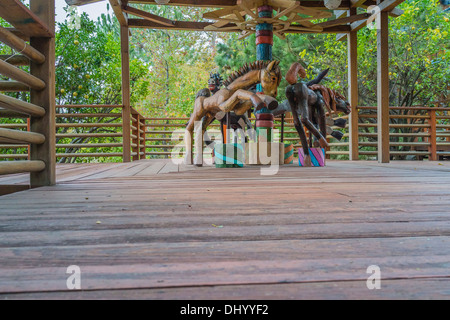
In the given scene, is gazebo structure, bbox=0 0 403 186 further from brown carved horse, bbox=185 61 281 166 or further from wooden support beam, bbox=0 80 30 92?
brown carved horse, bbox=185 61 281 166

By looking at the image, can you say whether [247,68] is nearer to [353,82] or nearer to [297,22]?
[297,22]

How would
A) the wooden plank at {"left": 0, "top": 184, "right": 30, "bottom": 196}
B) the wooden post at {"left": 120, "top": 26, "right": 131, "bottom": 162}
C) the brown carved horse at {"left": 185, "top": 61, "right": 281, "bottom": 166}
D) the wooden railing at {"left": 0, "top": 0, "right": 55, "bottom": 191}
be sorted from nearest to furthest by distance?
the wooden railing at {"left": 0, "top": 0, "right": 55, "bottom": 191} → the wooden plank at {"left": 0, "top": 184, "right": 30, "bottom": 196} → the brown carved horse at {"left": 185, "top": 61, "right": 281, "bottom": 166} → the wooden post at {"left": 120, "top": 26, "right": 131, "bottom": 162}

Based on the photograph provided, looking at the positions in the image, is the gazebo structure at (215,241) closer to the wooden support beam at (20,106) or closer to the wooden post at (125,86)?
the wooden support beam at (20,106)

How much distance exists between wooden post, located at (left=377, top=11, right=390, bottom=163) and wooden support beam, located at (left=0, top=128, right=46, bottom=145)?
182 inches

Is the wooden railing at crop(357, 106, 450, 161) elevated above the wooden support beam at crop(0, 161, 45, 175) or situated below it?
above

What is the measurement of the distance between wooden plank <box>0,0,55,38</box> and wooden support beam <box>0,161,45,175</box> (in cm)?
79

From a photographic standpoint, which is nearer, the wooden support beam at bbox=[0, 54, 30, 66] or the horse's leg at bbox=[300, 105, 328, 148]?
the wooden support beam at bbox=[0, 54, 30, 66]

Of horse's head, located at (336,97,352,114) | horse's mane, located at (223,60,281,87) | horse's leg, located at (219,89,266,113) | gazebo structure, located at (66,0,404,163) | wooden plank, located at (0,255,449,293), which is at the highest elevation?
gazebo structure, located at (66,0,404,163)

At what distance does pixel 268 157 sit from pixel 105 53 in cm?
466

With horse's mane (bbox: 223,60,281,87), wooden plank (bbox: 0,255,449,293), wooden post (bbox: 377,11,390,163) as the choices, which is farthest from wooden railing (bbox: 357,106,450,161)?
wooden plank (bbox: 0,255,449,293)

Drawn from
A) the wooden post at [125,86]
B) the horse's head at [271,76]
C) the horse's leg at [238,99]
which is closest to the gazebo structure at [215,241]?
the horse's leg at [238,99]

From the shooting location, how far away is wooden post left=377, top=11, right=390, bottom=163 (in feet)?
16.5

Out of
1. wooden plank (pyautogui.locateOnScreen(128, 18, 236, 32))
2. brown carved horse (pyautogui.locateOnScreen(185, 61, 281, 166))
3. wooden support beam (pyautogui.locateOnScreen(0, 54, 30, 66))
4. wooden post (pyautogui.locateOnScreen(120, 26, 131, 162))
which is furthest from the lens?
wooden plank (pyautogui.locateOnScreen(128, 18, 236, 32))

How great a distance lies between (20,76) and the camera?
1825 mm
